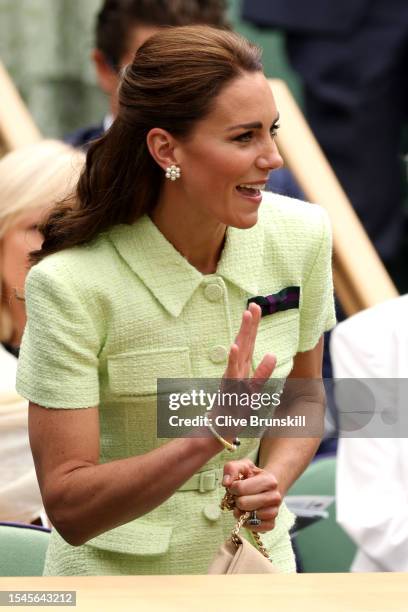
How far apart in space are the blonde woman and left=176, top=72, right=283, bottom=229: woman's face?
820mm

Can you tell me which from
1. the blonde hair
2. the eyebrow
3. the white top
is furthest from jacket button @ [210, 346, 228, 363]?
the blonde hair

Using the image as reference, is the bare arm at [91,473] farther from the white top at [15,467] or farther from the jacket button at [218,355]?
the white top at [15,467]

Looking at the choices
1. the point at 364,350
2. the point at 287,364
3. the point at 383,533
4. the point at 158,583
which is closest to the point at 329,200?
the point at 364,350

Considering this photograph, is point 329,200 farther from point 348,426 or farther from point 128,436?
point 128,436

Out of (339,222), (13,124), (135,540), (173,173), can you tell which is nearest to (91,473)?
(135,540)

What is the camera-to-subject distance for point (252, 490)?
1.75 metres

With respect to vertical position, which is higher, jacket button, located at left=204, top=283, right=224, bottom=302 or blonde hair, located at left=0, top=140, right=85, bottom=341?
jacket button, located at left=204, top=283, right=224, bottom=302

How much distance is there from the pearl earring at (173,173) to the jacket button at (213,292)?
16 centimetres

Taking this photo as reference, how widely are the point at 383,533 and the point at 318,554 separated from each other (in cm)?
31

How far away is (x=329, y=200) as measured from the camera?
11.9 ft

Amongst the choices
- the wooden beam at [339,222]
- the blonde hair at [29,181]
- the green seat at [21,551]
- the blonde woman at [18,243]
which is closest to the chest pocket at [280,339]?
the green seat at [21,551]

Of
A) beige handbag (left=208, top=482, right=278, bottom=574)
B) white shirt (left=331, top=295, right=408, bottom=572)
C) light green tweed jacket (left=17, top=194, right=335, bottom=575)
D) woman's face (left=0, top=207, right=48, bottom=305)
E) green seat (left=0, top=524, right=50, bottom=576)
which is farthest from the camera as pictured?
woman's face (left=0, top=207, right=48, bottom=305)

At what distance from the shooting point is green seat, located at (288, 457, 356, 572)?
283 centimetres

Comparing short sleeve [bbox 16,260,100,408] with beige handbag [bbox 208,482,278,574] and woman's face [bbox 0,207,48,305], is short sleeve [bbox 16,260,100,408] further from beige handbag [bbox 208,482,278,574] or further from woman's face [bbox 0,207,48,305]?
woman's face [bbox 0,207,48,305]
